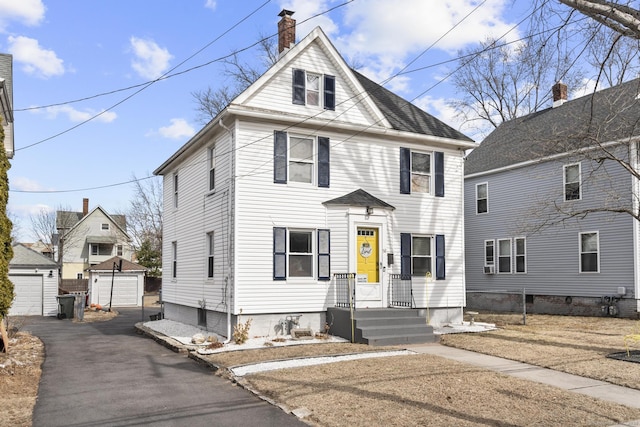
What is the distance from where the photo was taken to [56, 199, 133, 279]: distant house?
55750 mm

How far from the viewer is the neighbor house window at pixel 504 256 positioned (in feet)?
81.5

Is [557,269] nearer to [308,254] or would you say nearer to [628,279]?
[628,279]

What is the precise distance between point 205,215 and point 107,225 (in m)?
45.1

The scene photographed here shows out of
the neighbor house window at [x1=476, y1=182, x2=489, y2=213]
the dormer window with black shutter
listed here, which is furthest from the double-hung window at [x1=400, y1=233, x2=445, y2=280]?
the neighbor house window at [x1=476, y1=182, x2=489, y2=213]

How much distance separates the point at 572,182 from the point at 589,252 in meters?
2.81

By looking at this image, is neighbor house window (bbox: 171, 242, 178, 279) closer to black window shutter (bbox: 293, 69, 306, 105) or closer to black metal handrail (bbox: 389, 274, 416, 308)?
black window shutter (bbox: 293, 69, 306, 105)

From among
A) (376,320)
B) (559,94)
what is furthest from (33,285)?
(559,94)

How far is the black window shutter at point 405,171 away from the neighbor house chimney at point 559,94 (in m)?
12.6

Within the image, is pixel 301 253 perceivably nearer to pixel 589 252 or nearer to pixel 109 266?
pixel 589 252

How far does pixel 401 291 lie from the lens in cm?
1622

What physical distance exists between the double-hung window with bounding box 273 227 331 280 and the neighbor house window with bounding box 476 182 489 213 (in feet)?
43.1

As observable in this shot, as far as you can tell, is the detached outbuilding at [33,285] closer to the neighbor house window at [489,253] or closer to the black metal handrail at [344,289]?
the black metal handrail at [344,289]

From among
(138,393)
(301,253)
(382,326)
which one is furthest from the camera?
(301,253)

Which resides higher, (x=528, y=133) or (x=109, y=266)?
(x=528, y=133)
